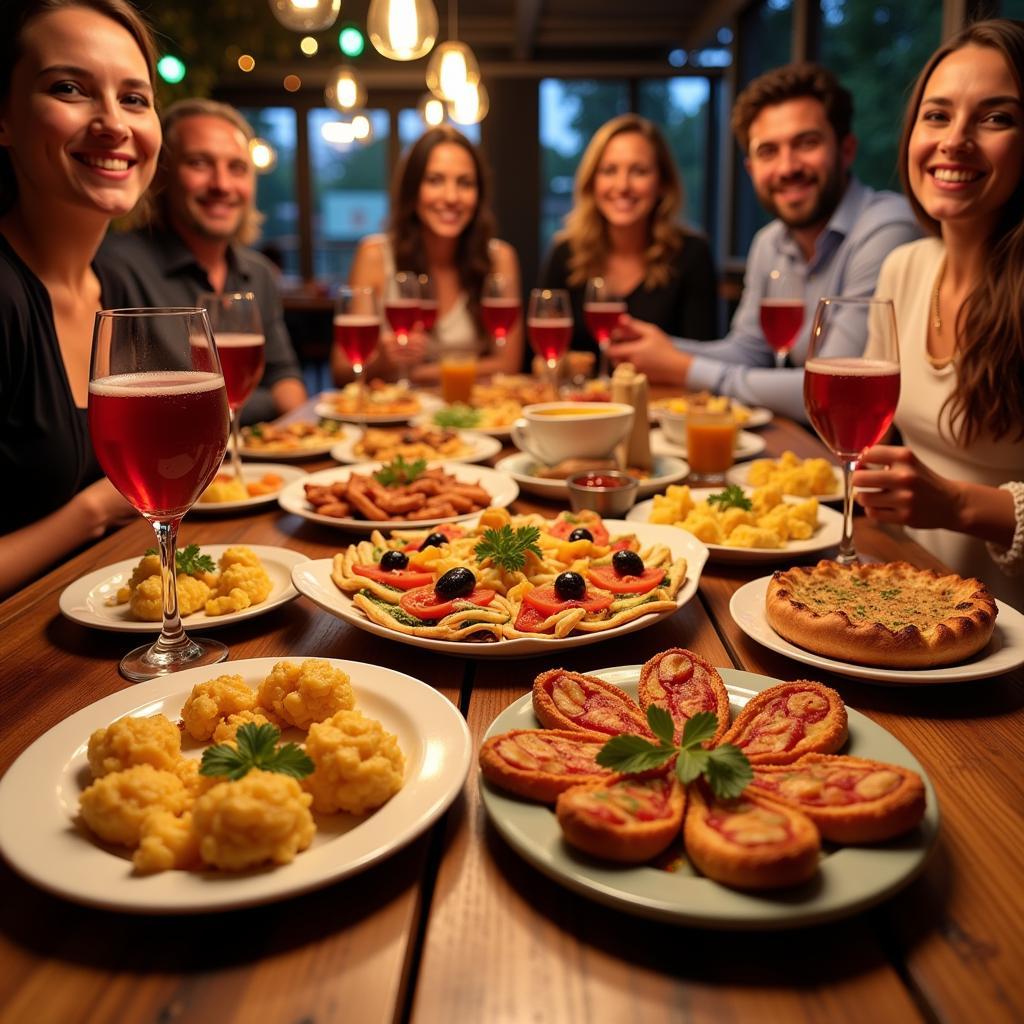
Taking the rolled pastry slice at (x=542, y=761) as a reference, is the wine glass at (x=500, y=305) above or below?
above

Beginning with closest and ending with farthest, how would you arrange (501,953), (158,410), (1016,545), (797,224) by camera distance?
(501,953) → (158,410) → (1016,545) → (797,224)

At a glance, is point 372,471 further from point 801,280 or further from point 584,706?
point 801,280

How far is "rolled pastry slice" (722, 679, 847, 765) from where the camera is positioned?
89 cm

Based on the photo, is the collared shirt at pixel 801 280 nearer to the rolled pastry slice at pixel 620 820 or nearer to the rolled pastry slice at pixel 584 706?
the rolled pastry slice at pixel 584 706

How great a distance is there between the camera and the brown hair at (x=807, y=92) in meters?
3.91

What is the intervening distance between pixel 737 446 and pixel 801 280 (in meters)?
1.30

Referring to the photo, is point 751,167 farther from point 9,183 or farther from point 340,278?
point 340,278

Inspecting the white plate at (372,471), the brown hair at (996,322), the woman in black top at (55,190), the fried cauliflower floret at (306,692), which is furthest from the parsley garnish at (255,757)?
the brown hair at (996,322)

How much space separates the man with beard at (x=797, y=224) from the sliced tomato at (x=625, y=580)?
2.05 m

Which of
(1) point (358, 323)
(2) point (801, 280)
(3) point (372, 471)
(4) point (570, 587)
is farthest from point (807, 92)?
(4) point (570, 587)

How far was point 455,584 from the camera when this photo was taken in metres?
1.28

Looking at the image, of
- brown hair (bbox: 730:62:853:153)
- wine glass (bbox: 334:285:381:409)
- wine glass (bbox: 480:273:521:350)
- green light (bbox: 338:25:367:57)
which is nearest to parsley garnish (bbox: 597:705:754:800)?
wine glass (bbox: 334:285:381:409)

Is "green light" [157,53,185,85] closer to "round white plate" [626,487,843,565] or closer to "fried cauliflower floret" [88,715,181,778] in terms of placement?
"round white plate" [626,487,843,565]

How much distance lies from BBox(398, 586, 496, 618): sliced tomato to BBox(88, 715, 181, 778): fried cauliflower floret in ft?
1.46
